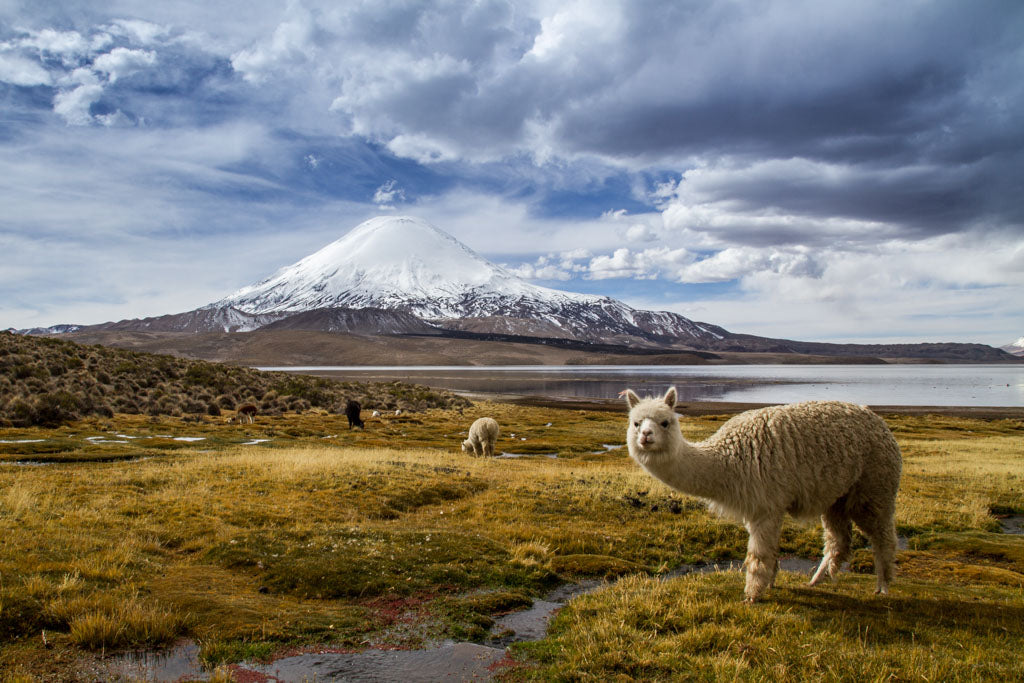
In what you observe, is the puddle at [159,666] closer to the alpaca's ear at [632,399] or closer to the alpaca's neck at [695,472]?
the alpaca's neck at [695,472]

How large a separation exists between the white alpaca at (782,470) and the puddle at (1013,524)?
9.68m

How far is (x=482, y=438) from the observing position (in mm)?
26906

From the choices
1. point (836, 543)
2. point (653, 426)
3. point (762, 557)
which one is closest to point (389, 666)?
point (653, 426)

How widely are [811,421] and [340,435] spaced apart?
29.5 meters

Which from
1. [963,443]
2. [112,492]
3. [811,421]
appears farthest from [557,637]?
[963,443]

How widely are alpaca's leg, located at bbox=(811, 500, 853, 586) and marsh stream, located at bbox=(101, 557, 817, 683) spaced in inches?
206

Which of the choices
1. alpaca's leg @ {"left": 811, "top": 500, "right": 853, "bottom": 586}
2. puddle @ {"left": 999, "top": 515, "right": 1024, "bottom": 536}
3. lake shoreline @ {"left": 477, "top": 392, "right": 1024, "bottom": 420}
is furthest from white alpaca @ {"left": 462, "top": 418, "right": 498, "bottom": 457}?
lake shoreline @ {"left": 477, "top": 392, "right": 1024, "bottom": 420}

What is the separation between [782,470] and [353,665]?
6598 millimetres

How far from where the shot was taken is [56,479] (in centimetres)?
1497

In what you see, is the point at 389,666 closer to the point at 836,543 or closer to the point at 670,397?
the point at 670,397

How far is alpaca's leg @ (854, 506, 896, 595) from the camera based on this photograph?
8.96 meters

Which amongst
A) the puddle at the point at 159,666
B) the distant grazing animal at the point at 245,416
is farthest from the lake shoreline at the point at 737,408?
the puddle at the point at 159,666

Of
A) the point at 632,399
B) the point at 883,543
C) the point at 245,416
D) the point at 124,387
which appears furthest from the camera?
the point at 124,387

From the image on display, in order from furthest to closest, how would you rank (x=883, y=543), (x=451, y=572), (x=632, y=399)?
(x=451, y=572), (x=632, y=399), (x=883, y=543)
